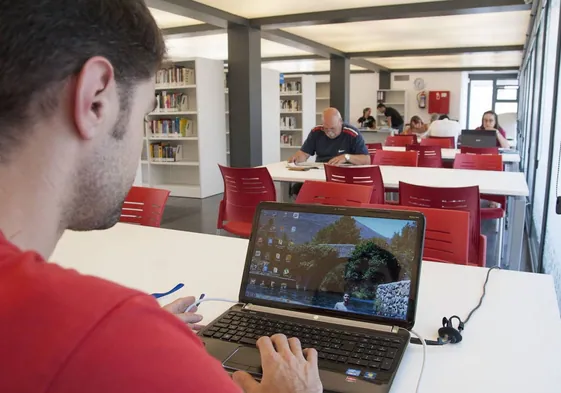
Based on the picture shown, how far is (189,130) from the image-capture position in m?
7.76

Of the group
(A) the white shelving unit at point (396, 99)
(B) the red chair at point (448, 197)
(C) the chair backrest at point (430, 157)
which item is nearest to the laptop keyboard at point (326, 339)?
(B) the red chair at point (448, 197)

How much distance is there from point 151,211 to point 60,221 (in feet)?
6.97

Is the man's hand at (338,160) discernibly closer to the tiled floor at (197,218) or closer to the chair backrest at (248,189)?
the chair backrest at (248,189)

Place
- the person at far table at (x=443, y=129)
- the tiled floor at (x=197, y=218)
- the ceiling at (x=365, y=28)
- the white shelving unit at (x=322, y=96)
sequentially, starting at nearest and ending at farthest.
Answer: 1. the tiled floor at (x=197, y=218)
2. the ceiling at (x=365, y=28)
3. the person at far table at (x=443, y=129)
4. the white shelving unit at (x=322, y=96)

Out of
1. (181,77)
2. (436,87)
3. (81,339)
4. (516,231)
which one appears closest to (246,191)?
(516,231)

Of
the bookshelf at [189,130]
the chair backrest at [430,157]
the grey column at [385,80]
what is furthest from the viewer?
the grey column at [385,80]

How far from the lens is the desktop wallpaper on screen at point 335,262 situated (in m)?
1.26

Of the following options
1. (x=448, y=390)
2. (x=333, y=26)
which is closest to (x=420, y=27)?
(x=333, y=26)

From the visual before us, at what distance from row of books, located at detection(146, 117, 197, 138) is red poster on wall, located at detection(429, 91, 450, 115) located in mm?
9788

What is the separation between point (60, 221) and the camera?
0.62 meters

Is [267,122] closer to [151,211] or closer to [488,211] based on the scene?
[488,211]

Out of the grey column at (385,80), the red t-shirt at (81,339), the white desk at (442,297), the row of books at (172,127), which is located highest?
the grey column at (385,80)

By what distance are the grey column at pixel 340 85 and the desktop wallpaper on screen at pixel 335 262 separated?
943 cm

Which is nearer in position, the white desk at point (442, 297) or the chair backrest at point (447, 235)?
the white desk at point (442, 297)
